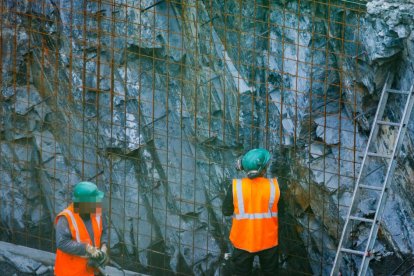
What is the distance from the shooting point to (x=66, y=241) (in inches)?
420

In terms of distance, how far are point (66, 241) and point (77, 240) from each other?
0.35ft

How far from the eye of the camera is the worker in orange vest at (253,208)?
11305mm

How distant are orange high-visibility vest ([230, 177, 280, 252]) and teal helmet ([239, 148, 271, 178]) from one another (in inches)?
3.1

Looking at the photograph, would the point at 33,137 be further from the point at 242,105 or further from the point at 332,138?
the point at 332,138

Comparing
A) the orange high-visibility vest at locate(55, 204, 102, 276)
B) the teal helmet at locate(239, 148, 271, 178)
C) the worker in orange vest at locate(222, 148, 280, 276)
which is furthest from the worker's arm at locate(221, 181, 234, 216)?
the orange high-visibility vest at locate(55, 204, 102, 276)

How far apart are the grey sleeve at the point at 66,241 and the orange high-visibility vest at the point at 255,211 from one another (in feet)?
4.99

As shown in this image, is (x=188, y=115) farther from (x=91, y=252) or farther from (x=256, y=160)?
(x=91, y=252)

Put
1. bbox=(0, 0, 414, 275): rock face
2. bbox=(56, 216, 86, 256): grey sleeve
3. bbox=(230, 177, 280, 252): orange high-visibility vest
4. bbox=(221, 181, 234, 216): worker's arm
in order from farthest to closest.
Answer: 1. bbox=(0, 0, 414, 275): rock face
2. bbox=(221, 181, 234, 216): worker's arm
3. bbox=(230, 177, 280, 252): orange high-visibility vest
4. bbox=(56, 216, 86, 256): grey sleeve

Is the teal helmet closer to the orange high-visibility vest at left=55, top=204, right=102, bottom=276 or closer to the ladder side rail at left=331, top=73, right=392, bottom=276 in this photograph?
the ladder side rail at left=331, top=73, right=392, bottom=276

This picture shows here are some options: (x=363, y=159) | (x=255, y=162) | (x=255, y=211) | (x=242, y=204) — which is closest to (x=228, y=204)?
(x=242, y=204)

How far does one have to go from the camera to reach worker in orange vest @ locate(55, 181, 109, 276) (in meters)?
10.7

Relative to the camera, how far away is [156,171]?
12.6 meters

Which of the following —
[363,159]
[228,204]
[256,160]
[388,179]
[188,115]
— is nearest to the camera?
[388,179]

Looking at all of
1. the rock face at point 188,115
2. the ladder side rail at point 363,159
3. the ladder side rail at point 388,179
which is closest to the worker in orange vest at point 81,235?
the rock face at point 188,115
